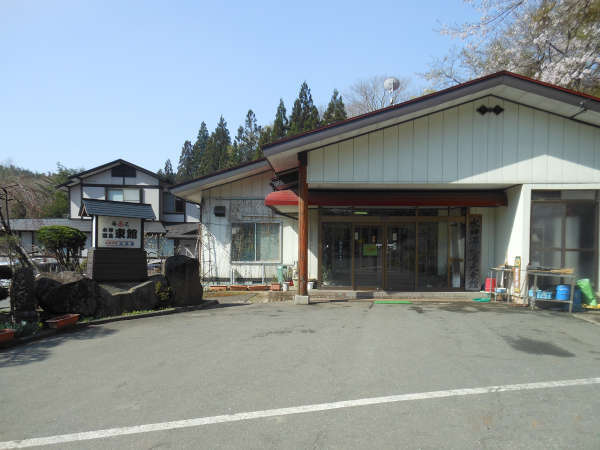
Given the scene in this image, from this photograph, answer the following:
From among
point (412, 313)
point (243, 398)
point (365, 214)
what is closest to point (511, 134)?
point (365, 214)

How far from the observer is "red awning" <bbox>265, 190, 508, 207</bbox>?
11.6 meters

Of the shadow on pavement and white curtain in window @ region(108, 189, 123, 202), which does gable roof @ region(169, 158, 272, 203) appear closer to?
the shadow on pavement

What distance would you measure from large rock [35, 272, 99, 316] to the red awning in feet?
17.4

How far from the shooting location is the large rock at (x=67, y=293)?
8234 mm

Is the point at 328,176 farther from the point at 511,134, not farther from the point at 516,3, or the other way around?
the point at 516,3

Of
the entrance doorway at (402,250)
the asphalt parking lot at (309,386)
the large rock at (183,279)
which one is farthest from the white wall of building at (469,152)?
the asphalt parking lot at (309,386)

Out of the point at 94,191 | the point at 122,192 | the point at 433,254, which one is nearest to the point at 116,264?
the point at 433,254

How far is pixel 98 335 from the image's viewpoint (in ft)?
24.6

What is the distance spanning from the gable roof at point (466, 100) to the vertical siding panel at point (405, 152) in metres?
0.33

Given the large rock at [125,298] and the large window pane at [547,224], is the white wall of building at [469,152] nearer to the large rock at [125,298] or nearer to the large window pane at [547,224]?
the large window pane at [547,224]

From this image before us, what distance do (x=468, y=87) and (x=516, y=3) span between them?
23.8 ft

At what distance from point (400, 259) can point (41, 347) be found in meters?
9.62

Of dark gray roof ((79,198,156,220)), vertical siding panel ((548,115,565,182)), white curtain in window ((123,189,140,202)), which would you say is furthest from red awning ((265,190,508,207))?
white curtain in window ((123,189,140,202))

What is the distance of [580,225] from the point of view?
10422 mm
